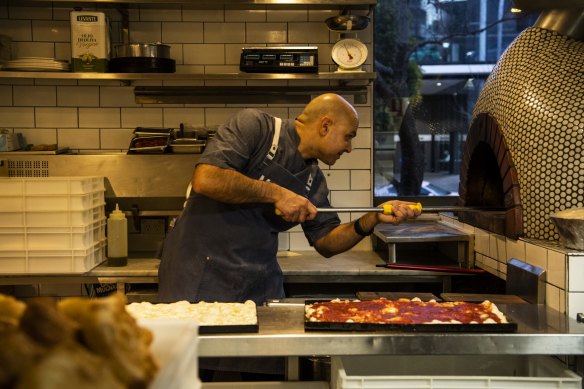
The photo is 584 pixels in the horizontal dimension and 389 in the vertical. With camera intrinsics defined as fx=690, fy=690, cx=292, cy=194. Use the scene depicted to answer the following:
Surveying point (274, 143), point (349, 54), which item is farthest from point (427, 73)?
point (274, 143)

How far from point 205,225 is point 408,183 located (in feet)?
7.02

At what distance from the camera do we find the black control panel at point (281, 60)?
4027 mm

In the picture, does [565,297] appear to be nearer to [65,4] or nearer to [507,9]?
[507,9]

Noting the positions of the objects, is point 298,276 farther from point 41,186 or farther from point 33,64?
point 33,64

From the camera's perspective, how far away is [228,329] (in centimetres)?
202

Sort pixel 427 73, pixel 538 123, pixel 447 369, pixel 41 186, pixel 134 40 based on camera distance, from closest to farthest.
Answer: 1. pixel 447 369
2. pixel 538 123
3. pixel 41 186
4. pixel 134 40
5. pixel 427 73

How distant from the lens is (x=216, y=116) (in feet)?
Result: 14.6

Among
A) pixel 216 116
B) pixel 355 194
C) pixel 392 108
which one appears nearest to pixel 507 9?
pixel 392 108

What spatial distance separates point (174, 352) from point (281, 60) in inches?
121

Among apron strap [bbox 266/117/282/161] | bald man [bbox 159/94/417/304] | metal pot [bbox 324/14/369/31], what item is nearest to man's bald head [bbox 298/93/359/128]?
bald man [bbox 159/94/417/304]

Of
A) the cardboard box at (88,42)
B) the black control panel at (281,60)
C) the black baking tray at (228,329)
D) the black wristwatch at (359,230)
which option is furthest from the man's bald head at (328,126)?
the cardboard box at (88,42)

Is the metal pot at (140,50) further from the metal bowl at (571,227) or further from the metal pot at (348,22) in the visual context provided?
the metal bowl at (571,227)

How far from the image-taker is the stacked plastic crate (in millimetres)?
3701

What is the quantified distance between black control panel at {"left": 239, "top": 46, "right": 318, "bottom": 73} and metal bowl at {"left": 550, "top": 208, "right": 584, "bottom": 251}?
1.93 metres
